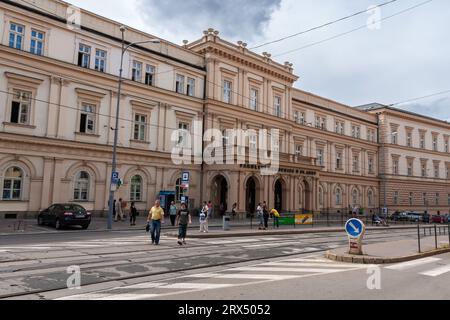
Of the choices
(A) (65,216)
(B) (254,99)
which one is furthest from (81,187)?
(B) (254,99)

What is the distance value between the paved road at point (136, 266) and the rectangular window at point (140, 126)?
53.5 ft

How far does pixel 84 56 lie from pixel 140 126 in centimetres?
719

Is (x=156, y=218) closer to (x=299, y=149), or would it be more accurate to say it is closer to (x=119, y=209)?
(x=119, y=209)

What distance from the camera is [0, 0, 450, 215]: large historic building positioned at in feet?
81.5

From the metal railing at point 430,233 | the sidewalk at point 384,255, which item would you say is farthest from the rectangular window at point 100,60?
the metal railing at point 430,233

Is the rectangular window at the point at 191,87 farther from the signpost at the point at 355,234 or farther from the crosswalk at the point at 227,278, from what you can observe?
the crosswalk at the point at 227,278

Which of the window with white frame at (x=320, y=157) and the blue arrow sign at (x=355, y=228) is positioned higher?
the window with white frame at (x=320, y=157)

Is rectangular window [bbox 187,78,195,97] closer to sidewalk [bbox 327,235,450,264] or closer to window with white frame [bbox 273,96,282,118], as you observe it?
window with white frame [bbox 273,96,282,118]

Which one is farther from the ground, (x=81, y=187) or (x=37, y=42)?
(x=37, y=42)

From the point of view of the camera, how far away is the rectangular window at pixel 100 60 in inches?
1138

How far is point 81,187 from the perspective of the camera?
27734 mm

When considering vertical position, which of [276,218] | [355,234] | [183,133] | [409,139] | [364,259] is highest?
[409,139]
